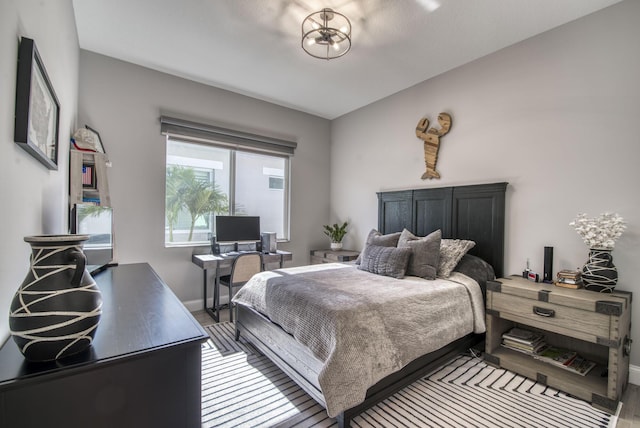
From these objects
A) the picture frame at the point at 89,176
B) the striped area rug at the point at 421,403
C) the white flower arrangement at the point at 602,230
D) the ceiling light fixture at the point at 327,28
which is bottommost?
the striped area rug at the point at 421,403

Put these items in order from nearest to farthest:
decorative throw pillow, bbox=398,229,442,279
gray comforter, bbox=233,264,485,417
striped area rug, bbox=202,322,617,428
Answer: gray comforter, bbox=233,264,485,417
striped area rug, bbox=202,322,617,428
decorative throw pillow, bbox=398,229,442,279

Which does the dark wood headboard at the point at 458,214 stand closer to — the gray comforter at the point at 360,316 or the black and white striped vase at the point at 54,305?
the gray comforter at the point at 360,316

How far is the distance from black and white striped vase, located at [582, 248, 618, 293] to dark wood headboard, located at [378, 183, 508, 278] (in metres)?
0.69

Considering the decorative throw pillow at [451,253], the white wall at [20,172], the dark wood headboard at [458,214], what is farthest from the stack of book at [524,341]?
the white wall at [20,172]

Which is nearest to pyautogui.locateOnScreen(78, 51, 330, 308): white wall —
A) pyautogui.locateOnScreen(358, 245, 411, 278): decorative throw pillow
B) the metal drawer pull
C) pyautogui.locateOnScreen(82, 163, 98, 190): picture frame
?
pyautogui.locateOnScreen(82, 163, 98, 190): picture frame

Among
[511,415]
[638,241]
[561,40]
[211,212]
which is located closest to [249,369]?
[511,415]

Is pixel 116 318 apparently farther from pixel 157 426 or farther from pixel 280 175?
pixel 280 175

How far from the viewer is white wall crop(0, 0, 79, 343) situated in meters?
0.94

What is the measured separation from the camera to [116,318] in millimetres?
1146

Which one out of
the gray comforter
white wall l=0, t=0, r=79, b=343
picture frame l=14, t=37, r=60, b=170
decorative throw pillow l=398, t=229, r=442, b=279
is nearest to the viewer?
white wall l=0, t=0, r=79, b=343

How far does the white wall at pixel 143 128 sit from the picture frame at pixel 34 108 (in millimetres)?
1724

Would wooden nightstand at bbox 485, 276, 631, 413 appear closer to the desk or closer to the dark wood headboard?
the dark wood headboard

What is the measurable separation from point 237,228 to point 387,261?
2009 mm

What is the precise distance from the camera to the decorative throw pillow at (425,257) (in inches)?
104
